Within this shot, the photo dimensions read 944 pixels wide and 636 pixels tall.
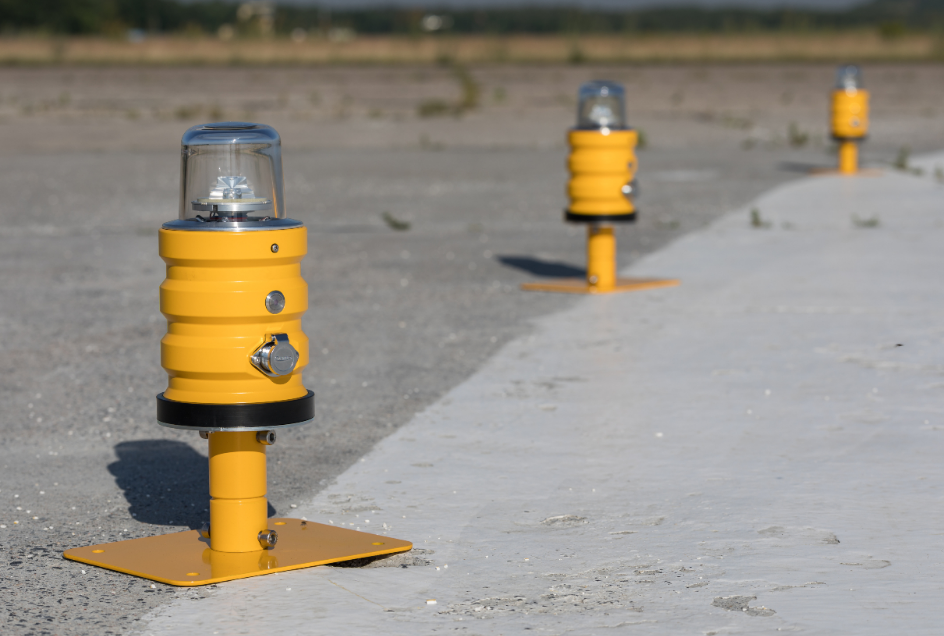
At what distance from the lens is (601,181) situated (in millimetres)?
8859

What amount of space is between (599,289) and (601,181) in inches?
29.3

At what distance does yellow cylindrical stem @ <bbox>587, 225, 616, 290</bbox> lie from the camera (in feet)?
29.6

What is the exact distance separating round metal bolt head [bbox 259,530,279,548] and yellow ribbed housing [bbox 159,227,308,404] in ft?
1.48

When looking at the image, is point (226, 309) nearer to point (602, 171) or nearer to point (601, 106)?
point (602, 171)

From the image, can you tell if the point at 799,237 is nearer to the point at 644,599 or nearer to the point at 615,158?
the point at 615,158

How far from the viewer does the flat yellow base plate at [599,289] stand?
29.8ft

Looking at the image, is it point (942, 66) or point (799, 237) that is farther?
point (942, 66)

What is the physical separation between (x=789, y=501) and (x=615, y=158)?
467 centimetres

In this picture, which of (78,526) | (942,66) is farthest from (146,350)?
(942,66)

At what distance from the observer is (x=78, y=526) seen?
4.45 m

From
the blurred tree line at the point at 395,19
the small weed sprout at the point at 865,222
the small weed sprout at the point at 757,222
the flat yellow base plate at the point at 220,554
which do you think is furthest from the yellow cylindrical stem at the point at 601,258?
the blurred tree line at the point at 395,19

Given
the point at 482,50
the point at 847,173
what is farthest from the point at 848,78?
the point at 482,50

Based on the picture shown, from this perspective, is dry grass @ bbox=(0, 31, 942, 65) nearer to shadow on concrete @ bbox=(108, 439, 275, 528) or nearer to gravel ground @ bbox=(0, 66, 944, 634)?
gravel ground @ bbox=(0, 66, 944, 634)

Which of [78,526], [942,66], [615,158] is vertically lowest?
[78,526]
